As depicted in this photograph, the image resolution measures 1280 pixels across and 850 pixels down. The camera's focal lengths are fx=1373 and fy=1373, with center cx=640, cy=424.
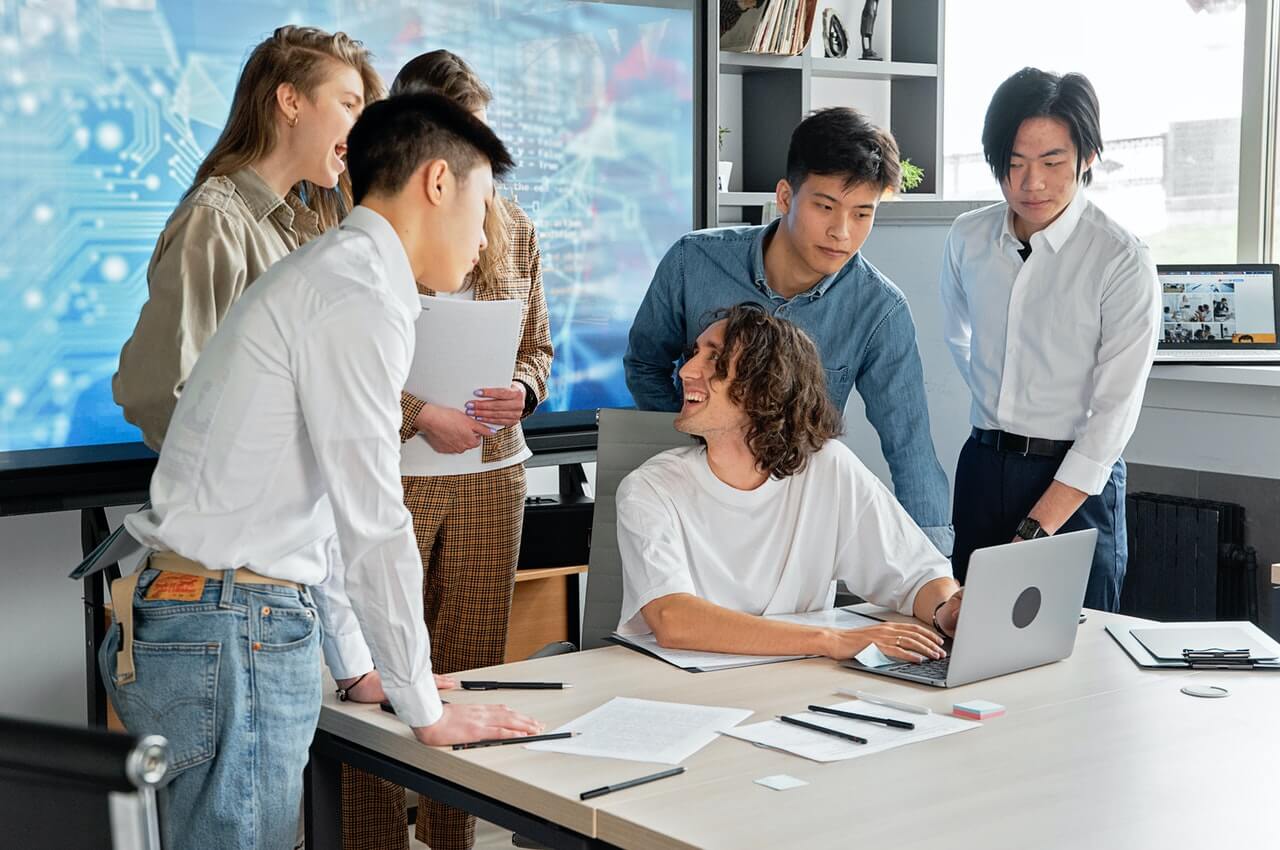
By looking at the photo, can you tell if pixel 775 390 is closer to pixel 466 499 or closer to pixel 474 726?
pixel 466 499

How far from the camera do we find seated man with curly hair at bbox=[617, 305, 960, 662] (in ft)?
7.84

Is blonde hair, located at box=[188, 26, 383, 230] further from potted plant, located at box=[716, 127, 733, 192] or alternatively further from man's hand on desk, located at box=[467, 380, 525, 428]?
potted plant, located at box=[716, 127, 733, 192]

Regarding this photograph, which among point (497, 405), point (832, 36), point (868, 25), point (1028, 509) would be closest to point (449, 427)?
point (497, 405)

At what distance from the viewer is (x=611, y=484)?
2719mm

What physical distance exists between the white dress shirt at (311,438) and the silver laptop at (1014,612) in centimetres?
79

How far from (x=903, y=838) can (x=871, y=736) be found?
343 mm

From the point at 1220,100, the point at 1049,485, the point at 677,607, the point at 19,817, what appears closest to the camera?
the point at 19,817

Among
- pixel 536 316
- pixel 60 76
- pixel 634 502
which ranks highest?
pixel 60 76

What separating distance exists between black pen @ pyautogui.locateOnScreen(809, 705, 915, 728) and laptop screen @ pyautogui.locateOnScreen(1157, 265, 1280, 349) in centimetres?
263

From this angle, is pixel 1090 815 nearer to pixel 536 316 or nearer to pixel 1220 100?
pixel 536 316

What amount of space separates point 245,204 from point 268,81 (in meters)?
0.21

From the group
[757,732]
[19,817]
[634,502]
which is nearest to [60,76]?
[634,502]

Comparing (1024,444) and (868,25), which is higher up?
(868,25)

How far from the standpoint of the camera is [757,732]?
1.79m
